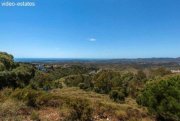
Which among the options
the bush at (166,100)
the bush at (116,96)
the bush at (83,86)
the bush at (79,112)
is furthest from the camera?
the bush at (83,86)

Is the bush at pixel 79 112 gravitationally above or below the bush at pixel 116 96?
above

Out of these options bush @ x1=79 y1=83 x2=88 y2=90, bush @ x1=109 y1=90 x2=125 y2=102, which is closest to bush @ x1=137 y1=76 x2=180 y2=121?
bush @ x1=109 y1=90 x2=125 y2=102

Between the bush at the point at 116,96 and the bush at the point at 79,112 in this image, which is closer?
the bush at the point at 79,112

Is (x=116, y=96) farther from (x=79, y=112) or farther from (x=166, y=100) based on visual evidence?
(x=79, y=112)

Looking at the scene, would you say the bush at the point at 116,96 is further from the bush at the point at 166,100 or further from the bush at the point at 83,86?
the bush at the point at 166,100

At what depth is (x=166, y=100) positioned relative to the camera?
527 inches

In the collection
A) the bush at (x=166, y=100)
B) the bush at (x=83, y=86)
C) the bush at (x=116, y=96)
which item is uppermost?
the bush at (x=166, y=100)

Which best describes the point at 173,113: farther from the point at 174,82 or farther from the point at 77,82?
the point at 77,82

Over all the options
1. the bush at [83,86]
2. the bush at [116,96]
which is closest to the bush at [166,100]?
the bush at [116,96]

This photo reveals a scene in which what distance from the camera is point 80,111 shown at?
28.0 feet

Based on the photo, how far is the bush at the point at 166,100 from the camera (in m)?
12.9

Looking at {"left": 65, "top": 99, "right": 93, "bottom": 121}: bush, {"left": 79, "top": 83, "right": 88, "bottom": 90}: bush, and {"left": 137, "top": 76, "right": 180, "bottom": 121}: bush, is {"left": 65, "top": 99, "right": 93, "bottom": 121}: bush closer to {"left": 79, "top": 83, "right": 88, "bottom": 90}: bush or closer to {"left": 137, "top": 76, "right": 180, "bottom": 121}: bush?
{"left": 137, "top": 76, "right": 180, "bottom": 121}: bush

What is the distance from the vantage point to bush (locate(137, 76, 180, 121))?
12.9 m

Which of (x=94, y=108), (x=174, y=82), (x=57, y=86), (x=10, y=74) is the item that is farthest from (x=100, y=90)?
(x=94, y=108)
